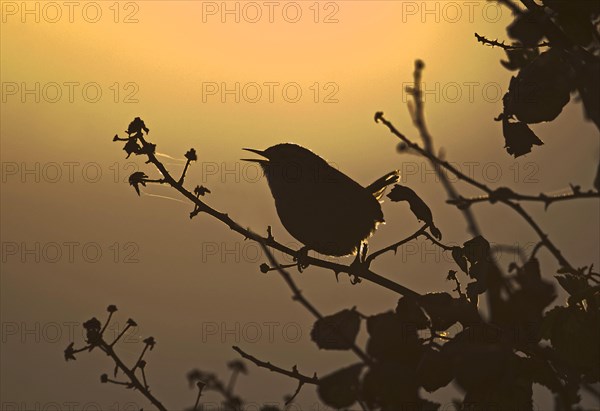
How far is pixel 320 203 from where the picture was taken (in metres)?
5.98

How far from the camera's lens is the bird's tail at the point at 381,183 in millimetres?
6789

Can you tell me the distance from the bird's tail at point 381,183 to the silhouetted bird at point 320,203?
0.06 metres

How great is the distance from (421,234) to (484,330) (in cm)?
123

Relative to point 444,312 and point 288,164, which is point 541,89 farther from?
point 288,164

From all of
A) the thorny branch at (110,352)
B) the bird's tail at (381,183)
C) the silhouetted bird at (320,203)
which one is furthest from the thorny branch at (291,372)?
the bird's tail at (381,183)

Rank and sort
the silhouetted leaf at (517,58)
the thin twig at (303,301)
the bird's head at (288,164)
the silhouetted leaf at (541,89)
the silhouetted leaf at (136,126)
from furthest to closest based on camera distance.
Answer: the bird's head at (288,164) < the silhouetted leaf at (517,58) < the silhouetted leaf at (136,126) < the silhouetted leaf at (541,89) < the thin twig at (303,301)

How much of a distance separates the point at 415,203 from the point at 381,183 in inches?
137

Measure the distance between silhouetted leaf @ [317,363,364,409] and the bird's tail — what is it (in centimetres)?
486

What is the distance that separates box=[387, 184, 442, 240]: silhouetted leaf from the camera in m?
3.28

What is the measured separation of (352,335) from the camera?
2010mm

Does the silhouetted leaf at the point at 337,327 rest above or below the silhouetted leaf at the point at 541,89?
below

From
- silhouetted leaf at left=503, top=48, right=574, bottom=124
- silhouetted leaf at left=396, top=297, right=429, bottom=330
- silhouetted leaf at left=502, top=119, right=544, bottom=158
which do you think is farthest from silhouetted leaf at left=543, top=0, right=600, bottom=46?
silhouetted leaf at left=396, top=297, right=429, bottom=330

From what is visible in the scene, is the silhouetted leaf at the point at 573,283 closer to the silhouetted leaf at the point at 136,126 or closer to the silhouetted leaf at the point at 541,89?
the silhouetted leaf at the point at 541,89

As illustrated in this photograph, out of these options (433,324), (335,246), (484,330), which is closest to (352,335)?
(433,324)
